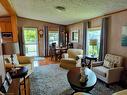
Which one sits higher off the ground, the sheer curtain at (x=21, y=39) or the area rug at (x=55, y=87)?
the sheer curtain at (x=21, y=39)

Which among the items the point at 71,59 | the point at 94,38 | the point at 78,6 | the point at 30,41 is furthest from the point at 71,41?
the point at 78,6

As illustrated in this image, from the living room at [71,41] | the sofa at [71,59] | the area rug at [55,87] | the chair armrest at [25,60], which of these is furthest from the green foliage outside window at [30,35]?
the area rug at [55,87]

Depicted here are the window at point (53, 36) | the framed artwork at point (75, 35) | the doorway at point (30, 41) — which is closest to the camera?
the framed artwork at point (75, 35)

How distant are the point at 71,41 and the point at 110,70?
4.65 meters

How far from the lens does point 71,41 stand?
7.78 m

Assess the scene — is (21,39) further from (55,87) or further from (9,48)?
(55,87)

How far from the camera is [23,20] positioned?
24.1 ft

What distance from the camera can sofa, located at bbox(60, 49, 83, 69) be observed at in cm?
512

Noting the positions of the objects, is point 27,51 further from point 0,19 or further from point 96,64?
point 96,64

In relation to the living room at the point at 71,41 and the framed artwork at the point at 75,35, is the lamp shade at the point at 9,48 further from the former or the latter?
the framed artwork at the point at 75,35

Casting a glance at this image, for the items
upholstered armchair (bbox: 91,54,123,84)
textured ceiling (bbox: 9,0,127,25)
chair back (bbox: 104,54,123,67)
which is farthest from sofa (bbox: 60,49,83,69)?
textured ceiling (bbox: 9,0,127,25)

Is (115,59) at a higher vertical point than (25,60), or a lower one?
higher

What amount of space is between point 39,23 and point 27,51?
212 centimetres

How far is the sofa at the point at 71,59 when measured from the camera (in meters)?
5.12
